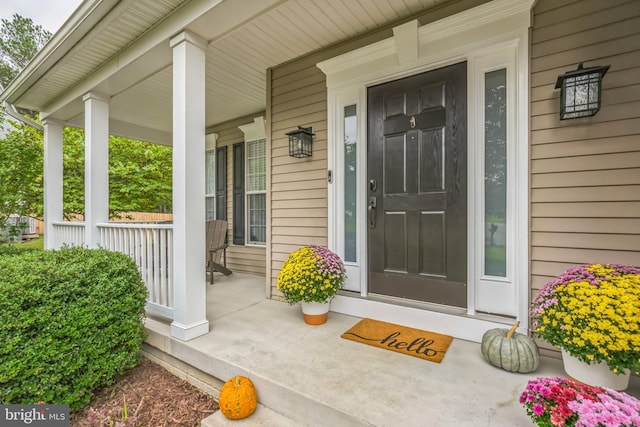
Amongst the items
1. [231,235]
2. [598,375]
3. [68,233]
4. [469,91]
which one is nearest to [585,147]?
[469,91]

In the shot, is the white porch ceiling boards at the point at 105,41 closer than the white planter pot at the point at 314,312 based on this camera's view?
Yes

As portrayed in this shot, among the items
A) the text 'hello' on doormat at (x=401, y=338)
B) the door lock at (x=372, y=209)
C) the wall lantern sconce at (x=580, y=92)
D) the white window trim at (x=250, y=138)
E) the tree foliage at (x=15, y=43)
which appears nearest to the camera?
the wall lantern sconce at (x=580, y=92)

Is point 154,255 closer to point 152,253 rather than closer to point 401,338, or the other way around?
point 152,253

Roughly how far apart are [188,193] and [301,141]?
1.31 m

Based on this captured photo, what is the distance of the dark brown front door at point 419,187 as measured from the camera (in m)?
2.36

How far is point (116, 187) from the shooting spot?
251 inches

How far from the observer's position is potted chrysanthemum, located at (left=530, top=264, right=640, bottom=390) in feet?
4.44

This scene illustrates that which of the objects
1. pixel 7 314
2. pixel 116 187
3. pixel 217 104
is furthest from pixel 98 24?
pixel 116 187

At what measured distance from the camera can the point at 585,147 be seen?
1.90 metres

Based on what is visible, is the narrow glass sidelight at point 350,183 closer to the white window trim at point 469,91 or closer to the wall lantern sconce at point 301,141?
the white window trim at point 469,91

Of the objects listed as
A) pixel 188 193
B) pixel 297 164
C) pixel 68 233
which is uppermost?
pixel 297 164

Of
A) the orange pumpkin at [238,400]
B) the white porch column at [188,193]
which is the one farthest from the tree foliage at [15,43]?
the orange pumpkin at [238,400]

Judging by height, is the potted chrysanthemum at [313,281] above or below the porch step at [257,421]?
above

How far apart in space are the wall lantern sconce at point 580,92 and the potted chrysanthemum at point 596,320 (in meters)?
0.97
